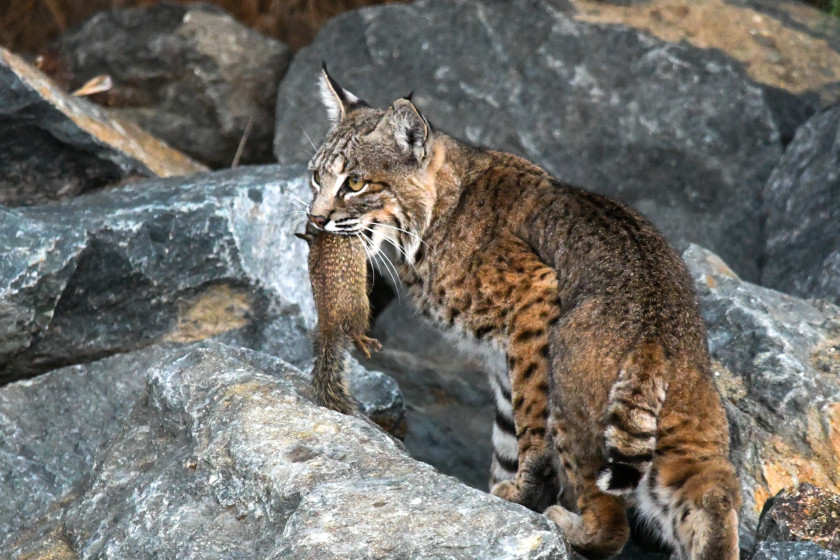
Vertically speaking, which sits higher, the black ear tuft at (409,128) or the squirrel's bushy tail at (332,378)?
the black ear tuft at (409,128)

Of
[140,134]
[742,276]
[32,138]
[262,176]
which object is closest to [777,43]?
[742,276]

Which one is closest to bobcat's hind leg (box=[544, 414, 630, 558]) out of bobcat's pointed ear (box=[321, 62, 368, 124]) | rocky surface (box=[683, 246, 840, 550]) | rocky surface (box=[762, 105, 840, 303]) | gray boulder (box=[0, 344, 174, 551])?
rocky surface (box=[683, 246, 840, 550])

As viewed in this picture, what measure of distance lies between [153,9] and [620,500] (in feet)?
23.4

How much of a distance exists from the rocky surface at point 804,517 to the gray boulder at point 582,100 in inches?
144

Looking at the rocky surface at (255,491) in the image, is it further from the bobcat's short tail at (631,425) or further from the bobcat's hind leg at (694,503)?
the bobcat's hind leg at (694,503)

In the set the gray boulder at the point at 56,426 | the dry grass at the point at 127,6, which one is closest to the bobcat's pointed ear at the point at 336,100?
the gray boulder at the point at 56,426

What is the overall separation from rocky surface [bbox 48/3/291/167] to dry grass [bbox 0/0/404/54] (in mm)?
897

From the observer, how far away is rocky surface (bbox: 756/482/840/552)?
14.5ft

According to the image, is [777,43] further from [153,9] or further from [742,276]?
[153,9]

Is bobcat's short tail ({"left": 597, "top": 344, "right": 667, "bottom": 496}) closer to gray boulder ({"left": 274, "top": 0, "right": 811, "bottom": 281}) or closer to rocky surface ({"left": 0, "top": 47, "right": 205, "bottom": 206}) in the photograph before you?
gray boulder ({"left": 274, "top": 0, "right": 811, "bottom": 281})

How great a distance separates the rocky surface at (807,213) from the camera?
23.5 ft

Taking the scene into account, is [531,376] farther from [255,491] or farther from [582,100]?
[582,100]

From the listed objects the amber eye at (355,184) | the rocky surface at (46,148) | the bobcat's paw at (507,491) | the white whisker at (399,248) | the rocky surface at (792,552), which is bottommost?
the rocky surface at (46,148)

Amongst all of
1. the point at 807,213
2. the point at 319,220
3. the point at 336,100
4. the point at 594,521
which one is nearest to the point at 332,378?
the point at 319,220
